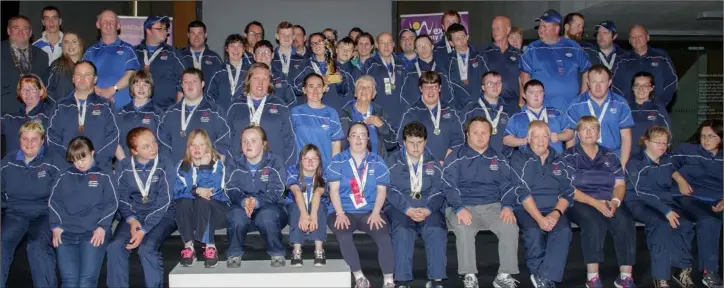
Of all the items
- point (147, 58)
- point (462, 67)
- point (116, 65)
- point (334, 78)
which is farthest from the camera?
point (462, 67)

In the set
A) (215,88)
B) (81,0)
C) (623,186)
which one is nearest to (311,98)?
(215,88)

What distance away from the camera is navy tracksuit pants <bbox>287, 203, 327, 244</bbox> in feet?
19.3

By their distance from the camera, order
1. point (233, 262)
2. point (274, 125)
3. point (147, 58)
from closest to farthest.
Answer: point (233, 262) → point (274, 125) → point (147, 58)

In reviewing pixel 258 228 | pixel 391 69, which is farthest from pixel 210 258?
pixel 391 69

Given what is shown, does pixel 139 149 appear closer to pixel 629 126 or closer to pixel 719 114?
pixel 629 126

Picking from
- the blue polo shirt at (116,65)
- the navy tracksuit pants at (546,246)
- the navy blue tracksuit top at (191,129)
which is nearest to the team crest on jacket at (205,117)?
the navy blue tracksuit top at (191,129)

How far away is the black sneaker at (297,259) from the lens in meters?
5.67

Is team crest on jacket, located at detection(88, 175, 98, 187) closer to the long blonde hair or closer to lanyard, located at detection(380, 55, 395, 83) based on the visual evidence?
the long blonde hair

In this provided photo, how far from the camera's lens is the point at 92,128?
645 cm

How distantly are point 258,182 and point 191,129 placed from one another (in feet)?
2.97

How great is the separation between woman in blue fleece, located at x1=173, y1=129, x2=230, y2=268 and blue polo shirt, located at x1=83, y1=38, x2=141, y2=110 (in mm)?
1734

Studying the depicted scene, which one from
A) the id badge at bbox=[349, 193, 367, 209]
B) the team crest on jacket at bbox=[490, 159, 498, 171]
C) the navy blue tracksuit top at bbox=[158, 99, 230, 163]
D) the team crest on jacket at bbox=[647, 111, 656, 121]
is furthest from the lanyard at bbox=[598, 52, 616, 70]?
the navy blue tracksuit top at bbox=[158, 99, 230, 163]

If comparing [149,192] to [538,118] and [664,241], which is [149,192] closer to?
[538,118]

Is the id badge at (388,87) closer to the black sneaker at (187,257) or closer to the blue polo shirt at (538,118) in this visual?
the blue polo shirt at (538,118)
